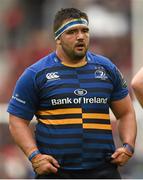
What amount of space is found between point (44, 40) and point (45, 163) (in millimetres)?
5506

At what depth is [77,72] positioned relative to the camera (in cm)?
767

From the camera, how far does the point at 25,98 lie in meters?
7.66

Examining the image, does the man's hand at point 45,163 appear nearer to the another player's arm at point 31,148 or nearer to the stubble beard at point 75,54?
the another player's arm at point 31,148

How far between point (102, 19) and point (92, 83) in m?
5.33

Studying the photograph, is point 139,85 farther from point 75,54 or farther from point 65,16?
point 65,16

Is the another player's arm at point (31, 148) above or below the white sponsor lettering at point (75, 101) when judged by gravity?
below

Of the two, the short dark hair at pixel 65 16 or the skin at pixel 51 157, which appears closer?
the skin at pixel 51 157

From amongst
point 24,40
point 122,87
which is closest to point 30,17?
point 24,40

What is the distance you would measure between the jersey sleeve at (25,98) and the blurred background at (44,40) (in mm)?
3697

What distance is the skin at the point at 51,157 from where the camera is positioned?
7551mm

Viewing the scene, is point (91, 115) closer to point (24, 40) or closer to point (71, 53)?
point (71, 53)

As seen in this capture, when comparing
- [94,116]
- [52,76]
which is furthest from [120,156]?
[52,76]

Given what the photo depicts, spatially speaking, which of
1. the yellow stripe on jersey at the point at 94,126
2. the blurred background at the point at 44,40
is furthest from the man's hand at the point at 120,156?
the blurred background at the point at 44,40

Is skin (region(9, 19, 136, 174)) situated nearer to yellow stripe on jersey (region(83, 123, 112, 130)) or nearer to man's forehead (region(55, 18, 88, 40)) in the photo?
man's forehead (region(55, 18, 88, 40))
